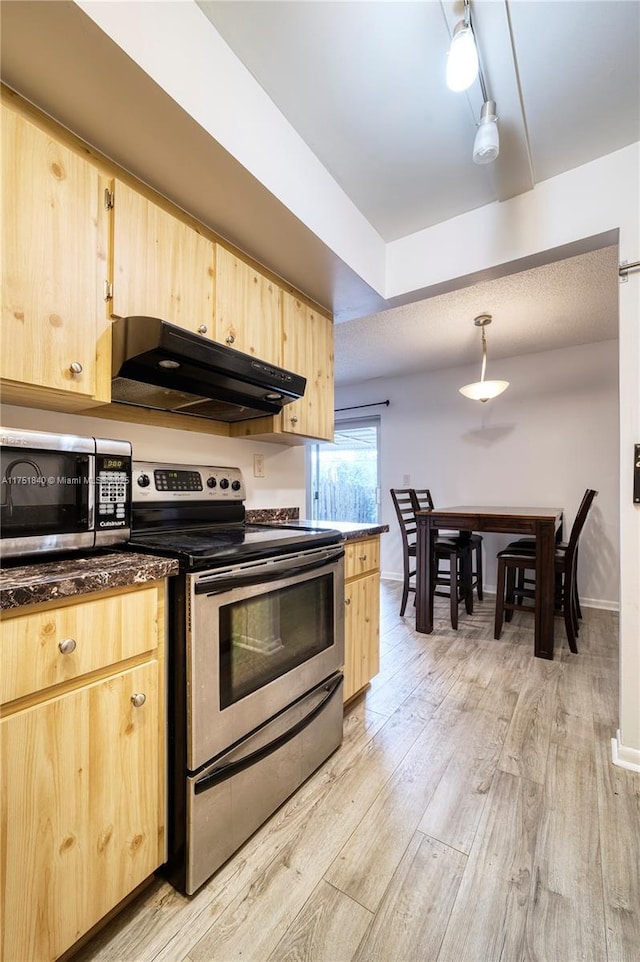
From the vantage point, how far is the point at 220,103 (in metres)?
1.18

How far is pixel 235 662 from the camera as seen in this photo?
3.77 feet

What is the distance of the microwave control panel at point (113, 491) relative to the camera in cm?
106

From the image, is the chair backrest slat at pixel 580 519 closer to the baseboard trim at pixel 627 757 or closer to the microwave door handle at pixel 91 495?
the baseboard trim at pixel 627 757

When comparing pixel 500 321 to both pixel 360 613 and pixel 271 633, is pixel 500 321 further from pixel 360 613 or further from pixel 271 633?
pixel 271 633

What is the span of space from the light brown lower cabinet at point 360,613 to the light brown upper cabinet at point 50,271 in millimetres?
1268

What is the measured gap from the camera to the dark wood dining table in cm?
254

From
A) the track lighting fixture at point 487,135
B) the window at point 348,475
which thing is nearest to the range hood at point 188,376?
the track lighting fixture at point 487,135

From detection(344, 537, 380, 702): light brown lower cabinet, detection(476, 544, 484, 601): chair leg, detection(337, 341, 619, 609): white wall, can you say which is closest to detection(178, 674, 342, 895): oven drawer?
detection(344, 537, 380, 702): light brown lower cabinet

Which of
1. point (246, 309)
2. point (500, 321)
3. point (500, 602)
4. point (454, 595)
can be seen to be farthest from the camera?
point (500, 321)

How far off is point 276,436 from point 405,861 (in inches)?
66.6

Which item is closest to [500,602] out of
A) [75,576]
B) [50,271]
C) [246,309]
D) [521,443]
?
[521,443]

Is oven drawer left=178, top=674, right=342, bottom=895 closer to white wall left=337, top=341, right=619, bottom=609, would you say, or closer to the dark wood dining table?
the dark wood dining table

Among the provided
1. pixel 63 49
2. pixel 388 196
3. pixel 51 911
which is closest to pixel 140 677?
pixel 51 911

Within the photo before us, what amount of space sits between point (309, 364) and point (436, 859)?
2.03m
